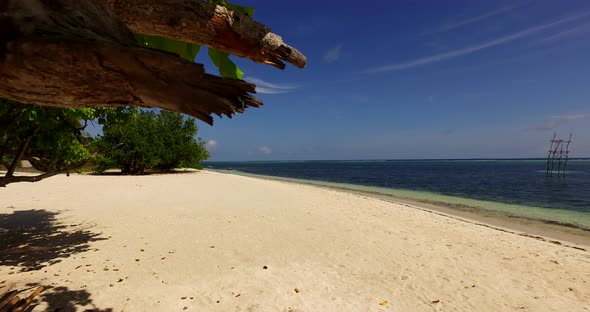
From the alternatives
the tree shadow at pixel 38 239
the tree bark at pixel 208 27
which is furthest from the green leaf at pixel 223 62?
the tree shadow at pixel 38 239

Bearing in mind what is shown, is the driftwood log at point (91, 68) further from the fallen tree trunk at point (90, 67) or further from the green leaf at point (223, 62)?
the green leaf at point (223, 62)

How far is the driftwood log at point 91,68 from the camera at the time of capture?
138 centimetres

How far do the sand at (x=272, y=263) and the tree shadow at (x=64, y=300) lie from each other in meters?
0.03

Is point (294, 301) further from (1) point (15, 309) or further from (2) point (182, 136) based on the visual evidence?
(2) point (182, 136)

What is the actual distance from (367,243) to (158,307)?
6602mm

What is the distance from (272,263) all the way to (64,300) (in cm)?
429

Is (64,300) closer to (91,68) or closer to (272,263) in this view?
(272,263)

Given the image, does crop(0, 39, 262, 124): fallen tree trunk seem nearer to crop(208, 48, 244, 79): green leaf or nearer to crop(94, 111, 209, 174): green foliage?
crop(208, 48, 244, 79): green leaf

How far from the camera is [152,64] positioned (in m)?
1.53

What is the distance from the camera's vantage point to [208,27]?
2766 mm

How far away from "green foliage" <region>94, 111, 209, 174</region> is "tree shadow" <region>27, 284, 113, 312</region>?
29635 mm

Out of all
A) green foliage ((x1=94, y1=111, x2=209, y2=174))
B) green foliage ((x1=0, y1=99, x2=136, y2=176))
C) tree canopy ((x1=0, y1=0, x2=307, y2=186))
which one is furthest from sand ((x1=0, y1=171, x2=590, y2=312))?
green foliage ((x1=94, y1=111, x2=209, y2=174))

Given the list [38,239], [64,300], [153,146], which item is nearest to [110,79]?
[64,300]

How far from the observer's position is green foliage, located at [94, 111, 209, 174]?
36531 millimetres
